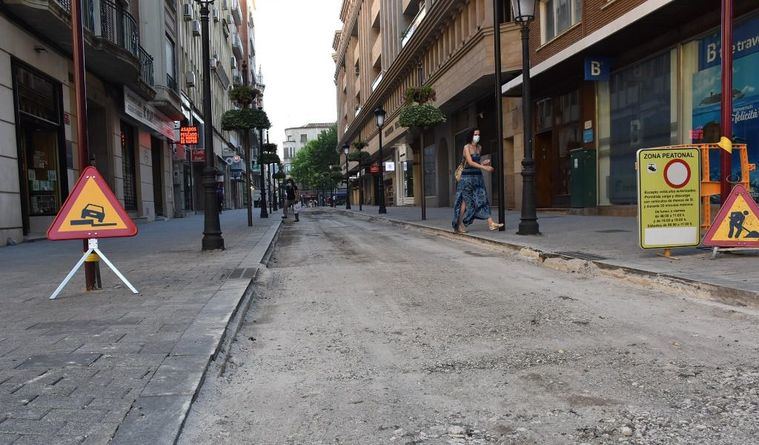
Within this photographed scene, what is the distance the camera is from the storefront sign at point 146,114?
18984 mm

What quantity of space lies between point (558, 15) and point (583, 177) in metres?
5.73

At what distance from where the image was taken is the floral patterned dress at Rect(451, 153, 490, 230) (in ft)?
37.9

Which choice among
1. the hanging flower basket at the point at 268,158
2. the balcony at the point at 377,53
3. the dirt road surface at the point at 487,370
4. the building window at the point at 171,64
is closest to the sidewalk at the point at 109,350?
the dirt road surface at the point at 487,370

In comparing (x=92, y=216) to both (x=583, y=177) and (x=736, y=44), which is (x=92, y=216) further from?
(x=583, y=177)

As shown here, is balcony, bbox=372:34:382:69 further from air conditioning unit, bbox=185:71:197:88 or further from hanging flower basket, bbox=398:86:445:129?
hanging flower basket, bbox=398:86:445:129

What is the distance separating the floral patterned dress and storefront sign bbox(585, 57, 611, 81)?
572cm

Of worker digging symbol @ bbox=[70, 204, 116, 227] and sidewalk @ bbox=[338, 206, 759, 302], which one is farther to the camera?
worker digging symbol @ bbox=[70, 204, 116, 227]

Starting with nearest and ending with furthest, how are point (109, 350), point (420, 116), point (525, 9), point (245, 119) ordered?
point (109, 350), point (525, 9), point (245, 119), point (420, 116)

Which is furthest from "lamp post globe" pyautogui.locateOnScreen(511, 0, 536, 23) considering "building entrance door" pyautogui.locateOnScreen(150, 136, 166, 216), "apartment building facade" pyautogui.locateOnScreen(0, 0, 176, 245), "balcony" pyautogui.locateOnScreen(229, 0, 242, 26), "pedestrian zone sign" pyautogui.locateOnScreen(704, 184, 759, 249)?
"balcony" pyautogui.locateOnScreen(229, 0, 242, 26)

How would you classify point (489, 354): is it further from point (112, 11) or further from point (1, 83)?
point (112, 11)

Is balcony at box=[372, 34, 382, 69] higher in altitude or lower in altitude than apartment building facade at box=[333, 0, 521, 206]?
higher

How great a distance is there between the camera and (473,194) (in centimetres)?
1181

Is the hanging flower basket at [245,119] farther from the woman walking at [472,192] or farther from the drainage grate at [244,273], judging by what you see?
the drainage grate at [244,273]

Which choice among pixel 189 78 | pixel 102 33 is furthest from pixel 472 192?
pixel 189 78
